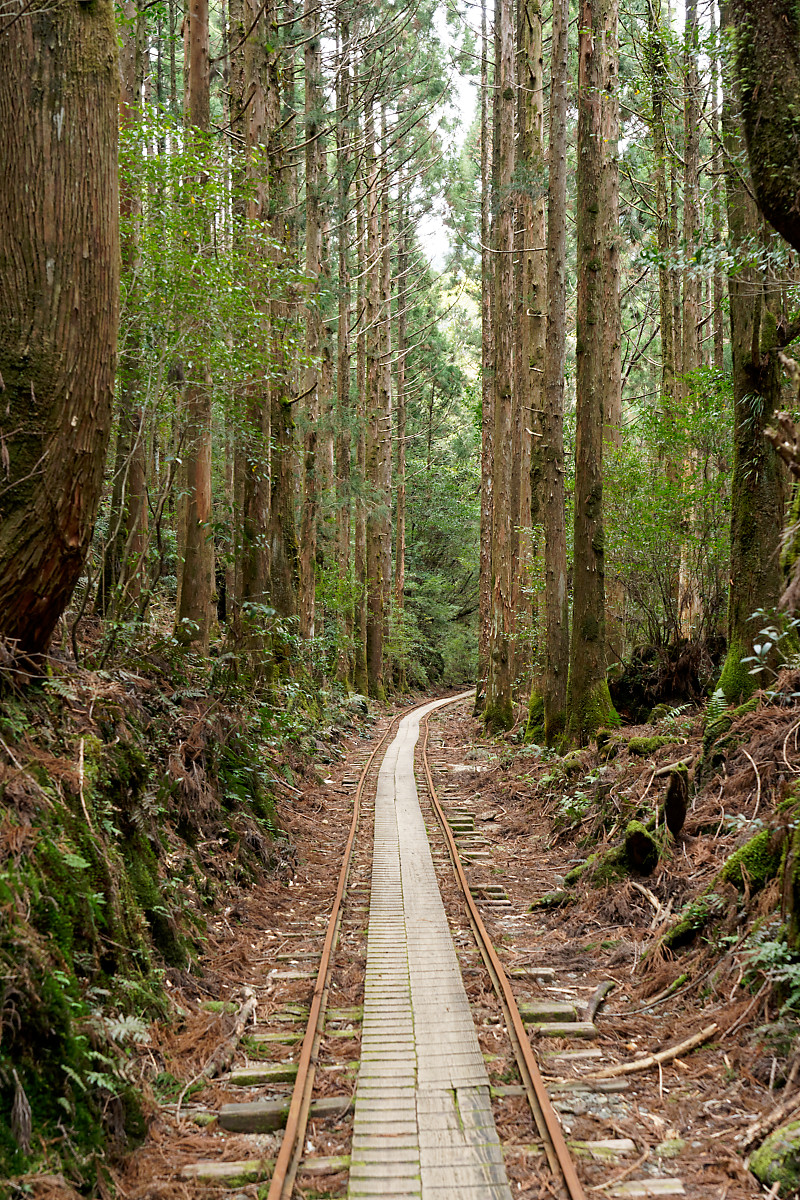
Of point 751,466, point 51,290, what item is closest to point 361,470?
point 751,466

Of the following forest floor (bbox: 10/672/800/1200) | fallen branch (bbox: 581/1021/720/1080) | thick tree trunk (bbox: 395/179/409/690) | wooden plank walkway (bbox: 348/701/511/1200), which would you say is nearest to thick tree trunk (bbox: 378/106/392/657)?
thick tree trunk (bbox: 395/179/409/690)

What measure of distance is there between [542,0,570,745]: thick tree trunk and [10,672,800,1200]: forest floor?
97.4 inches

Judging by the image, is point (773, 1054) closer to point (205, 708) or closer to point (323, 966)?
point (323, 966)

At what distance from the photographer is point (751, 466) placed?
8.02 m

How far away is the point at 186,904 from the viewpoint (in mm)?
6398

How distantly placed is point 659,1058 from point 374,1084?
1.66 meters

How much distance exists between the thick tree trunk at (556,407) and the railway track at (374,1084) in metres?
5.97

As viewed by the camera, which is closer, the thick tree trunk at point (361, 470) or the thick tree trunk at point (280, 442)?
the thick tree trunk at point (280, 442)

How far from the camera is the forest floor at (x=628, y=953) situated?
156 inches

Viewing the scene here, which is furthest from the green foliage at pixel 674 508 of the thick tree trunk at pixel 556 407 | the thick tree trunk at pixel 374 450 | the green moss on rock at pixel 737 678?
the thick tree trunk at pixel 374 450

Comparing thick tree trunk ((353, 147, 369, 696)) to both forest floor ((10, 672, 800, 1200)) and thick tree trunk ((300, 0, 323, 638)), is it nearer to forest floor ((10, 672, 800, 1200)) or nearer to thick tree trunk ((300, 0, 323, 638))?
thick tree trunk ((300, 0, 323, 638))

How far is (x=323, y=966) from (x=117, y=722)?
93.0 inches

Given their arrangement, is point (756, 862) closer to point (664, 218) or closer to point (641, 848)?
point (641, 848)

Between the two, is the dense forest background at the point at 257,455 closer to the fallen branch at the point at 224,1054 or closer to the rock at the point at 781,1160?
the fallen branch at the point at 224,1054
